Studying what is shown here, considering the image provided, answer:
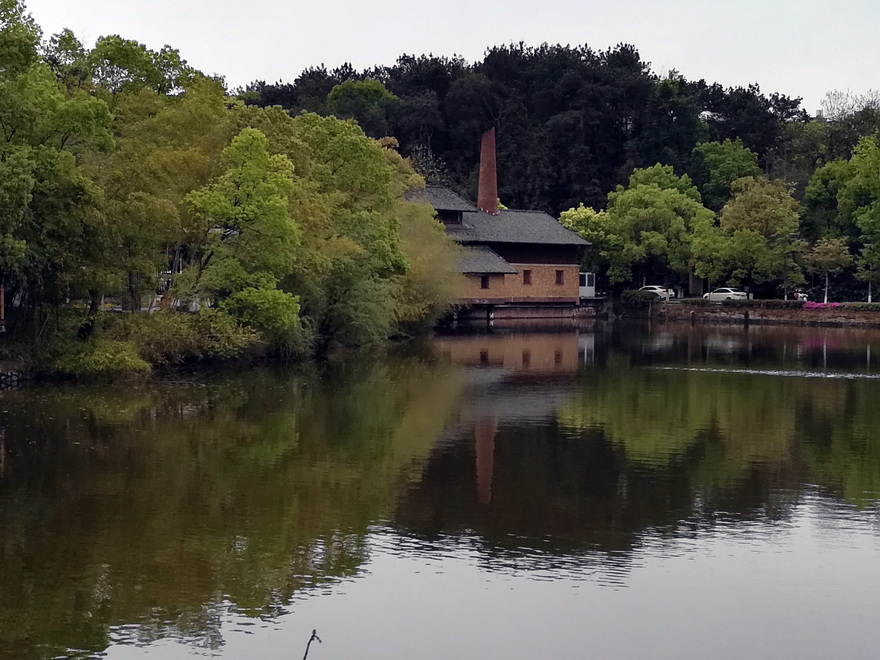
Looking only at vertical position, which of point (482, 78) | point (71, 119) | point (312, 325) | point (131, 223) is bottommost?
point (312, 325)

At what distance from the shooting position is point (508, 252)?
59562 millimetres

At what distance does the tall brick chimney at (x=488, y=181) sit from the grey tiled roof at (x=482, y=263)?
Answer: 3946mm

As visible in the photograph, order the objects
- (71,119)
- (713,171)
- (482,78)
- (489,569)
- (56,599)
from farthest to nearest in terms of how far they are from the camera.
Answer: (482,78) → (713,171) → (71,119) → (489,569) → (56,599)

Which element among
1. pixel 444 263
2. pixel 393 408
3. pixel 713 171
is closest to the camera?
pixel 393 408

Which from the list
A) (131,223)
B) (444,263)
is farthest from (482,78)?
(131,223)

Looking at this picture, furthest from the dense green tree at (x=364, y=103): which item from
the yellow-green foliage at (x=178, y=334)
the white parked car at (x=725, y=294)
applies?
the yellow-green foliage at (x=178, y=334)

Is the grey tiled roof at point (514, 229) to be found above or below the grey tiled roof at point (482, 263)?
above

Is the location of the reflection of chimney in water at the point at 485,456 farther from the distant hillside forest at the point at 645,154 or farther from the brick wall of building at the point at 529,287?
the distant hillside forest at the point at 645,154

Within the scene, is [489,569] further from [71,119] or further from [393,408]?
[71,119]

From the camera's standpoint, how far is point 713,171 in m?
69.7

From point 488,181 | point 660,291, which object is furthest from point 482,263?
point 660,291

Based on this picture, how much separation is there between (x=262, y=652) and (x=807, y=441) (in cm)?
1301

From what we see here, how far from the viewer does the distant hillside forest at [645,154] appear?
58938 millimetres

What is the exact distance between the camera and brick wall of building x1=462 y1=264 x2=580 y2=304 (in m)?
56.5
